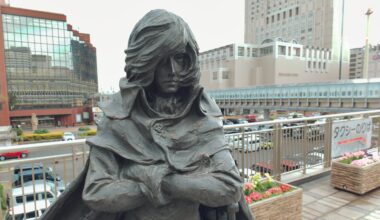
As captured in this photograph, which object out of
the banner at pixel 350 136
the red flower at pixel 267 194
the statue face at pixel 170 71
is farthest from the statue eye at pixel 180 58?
the banner at pixel 350 136

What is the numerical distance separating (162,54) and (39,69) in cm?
3548

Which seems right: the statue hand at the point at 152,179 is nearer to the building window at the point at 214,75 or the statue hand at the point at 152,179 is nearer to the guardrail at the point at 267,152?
the guardrail at the point at 267,152

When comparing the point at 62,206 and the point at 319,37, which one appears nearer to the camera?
the point at 62,206

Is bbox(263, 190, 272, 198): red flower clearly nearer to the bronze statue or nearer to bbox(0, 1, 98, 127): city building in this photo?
the bronze statue

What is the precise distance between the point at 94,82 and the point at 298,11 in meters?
44.1

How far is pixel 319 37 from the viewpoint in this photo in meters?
48.6

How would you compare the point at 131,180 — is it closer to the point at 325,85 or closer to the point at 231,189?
the point at 231,189

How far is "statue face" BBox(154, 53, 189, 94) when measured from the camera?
1.16 meters

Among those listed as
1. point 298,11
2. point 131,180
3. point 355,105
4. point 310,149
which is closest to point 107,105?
point 131,180

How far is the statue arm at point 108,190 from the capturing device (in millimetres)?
967

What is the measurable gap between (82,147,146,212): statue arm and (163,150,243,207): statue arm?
14cm

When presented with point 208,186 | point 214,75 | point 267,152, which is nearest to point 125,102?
point 208,186

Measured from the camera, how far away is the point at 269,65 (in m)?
42.4

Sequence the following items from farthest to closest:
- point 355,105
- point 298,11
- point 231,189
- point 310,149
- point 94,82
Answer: point 298,11 < point 94,82 < point 355,105 < point 310,149 < point 231,189
